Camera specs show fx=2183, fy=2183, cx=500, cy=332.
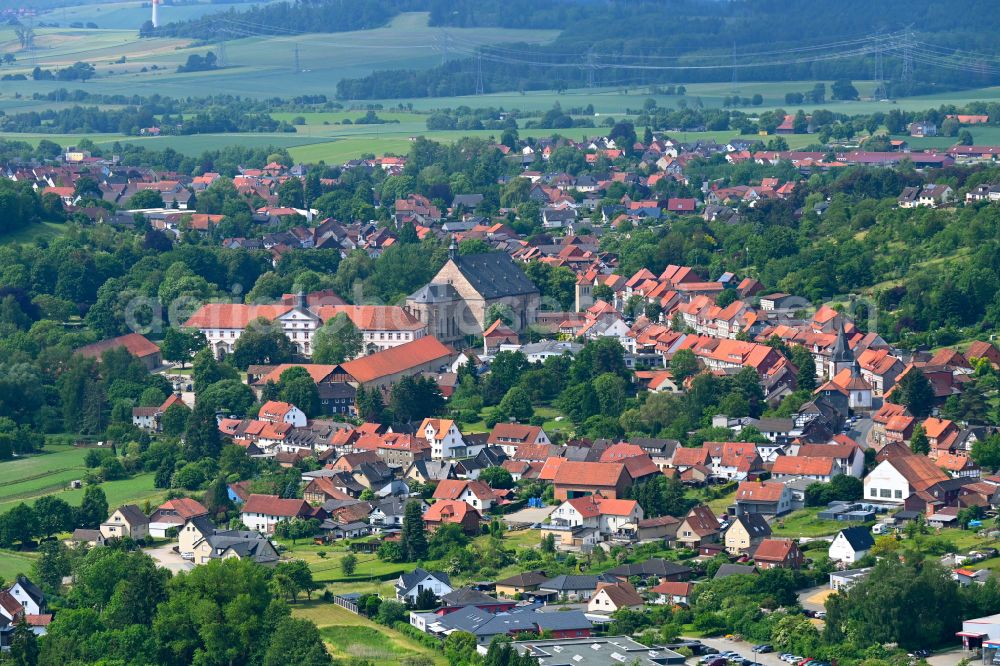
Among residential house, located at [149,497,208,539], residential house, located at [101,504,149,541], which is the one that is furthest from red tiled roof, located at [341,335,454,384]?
residential house, located at [101,504,149,541]

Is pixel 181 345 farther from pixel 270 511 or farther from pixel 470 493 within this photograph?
pixel 470 493

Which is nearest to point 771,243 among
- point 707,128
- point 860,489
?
point 860,489

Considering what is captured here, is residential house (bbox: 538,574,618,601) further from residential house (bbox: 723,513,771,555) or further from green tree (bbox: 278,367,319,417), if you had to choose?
green tree (bbox: 278,367,319,417)

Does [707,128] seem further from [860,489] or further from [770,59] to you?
[860,489]

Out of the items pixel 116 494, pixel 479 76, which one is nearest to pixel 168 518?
pixel 116 494

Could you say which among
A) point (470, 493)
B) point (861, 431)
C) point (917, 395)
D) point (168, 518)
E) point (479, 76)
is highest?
point (917, 395)

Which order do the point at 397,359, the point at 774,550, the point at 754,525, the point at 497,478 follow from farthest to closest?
1. the point at 397,359
2. the point at 497,478
3. the point at 754,525
4. the point at 774,550
